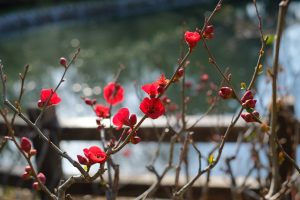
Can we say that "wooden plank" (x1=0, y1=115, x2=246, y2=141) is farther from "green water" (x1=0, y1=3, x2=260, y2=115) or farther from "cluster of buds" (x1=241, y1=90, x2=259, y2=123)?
"green water" (x1=0, y1=3, x2=260, y2=115)

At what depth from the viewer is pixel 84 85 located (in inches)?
336

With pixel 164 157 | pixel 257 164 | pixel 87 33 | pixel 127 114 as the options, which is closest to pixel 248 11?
pixel 164 157

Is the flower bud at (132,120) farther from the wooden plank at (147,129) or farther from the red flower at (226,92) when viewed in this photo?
the wooden plank at (147,129)

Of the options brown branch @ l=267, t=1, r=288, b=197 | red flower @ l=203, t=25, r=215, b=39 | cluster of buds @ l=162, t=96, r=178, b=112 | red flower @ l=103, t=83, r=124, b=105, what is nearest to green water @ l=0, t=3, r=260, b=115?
cluster of buds @ l=162, t=96, r=178, b=112

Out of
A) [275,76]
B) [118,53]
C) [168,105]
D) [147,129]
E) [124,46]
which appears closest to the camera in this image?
[275,76]

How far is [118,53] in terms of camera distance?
1147 cm

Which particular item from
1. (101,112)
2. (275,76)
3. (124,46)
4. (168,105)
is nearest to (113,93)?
(101,112)

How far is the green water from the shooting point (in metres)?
7.43

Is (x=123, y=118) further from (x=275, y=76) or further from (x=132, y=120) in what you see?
(x=275, y=76)

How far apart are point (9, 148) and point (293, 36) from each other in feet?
17.3

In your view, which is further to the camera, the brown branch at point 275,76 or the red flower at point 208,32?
the red flower at point 208,32

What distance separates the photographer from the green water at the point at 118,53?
7.43 m

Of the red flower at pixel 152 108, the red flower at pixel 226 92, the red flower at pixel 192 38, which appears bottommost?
the red flower at pixel 152 108

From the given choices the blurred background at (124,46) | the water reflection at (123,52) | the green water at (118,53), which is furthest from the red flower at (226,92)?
the water reflection at (123,52)
